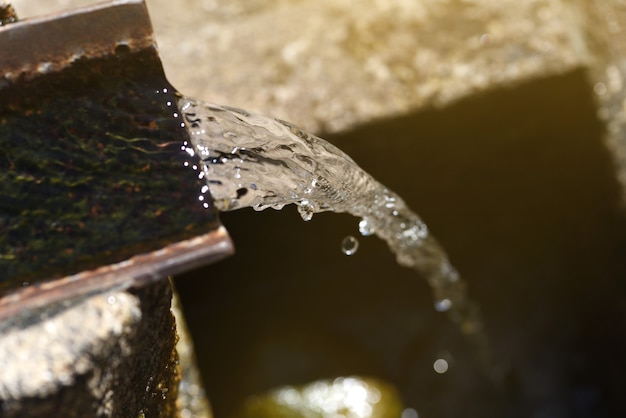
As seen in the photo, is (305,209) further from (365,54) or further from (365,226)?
(365,54)

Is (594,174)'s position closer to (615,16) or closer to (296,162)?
(615,16)

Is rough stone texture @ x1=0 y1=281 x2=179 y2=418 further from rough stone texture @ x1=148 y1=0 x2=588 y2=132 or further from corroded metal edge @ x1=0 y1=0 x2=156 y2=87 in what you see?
rough stone texture @ x1=148 y1=0 x2=588 y2=132

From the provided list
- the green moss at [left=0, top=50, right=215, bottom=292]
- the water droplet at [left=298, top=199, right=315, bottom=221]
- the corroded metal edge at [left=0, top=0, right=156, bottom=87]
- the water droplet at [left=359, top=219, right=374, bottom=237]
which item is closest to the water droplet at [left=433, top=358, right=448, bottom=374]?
the water droplet at [left=359, top=219, right=374, bottom=237]

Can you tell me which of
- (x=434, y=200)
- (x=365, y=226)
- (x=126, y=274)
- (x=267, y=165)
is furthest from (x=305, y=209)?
(x=434, y=200)

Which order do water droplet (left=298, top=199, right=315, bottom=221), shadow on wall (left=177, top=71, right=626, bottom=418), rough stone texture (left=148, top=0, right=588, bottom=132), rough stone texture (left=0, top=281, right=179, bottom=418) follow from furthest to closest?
1. shadow on wall (left=177, top=71, right=626, bottom=418)
2. rough stone texture (left=148, top=0, right=588, bottom=132)
3. water droplet (left=298, top=199, right=315, bottom=221)
4. rough stone texture (left=0, top=281, right=179, bottom=418)

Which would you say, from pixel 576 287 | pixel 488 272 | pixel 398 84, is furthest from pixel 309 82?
pixel 576 287

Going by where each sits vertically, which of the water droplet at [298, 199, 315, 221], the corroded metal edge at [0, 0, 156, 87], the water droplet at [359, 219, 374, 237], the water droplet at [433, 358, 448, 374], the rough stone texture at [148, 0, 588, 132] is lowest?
the water droplet at [433, 358, 448, 374]
